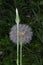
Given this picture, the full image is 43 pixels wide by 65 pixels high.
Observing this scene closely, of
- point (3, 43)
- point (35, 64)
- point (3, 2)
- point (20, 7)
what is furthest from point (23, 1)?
point (35, 64)

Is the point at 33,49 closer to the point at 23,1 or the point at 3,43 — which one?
the point at 3,43

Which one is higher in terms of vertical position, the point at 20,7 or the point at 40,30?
the point at 20,7

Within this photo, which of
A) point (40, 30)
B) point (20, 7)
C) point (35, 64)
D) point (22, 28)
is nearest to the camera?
point (22, 28)

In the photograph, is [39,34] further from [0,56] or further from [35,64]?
[0,56]

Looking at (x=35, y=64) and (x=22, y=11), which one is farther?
(x=22, y=11)

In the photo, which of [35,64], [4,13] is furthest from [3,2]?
[35,64]

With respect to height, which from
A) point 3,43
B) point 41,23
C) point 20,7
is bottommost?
point 3,43

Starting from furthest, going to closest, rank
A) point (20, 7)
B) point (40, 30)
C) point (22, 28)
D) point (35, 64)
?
point (20, 7), point (40, 30), point (35, 64), point (22, 28)
